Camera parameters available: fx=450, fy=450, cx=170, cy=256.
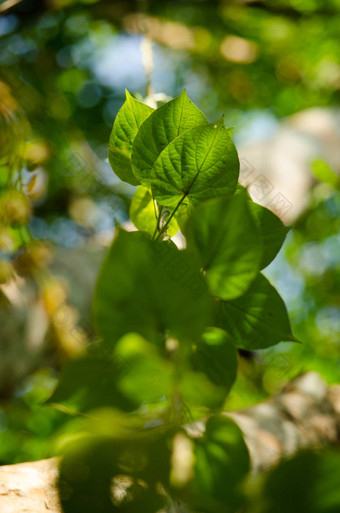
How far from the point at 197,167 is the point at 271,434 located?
437mm

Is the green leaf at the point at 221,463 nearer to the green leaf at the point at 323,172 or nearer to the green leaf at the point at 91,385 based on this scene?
the green leaf at the point at 91,385

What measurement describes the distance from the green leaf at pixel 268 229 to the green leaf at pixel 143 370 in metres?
0.11

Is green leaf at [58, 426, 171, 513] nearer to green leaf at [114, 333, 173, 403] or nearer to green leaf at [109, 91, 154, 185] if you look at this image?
green leaf at [114, 333, 173, 403]

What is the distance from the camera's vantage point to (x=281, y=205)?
3.27 feet

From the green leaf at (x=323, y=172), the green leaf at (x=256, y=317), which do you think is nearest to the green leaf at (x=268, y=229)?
the green leaf at (x=256, y=317)

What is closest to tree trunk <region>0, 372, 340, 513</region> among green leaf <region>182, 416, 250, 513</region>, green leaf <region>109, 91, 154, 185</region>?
green leaf <region>182, 416, 250, 513</region>

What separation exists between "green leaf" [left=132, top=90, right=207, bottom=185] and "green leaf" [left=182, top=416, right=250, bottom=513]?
15 cm

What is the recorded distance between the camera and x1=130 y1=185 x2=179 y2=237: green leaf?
288mm

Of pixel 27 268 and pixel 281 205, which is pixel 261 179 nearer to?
pixel 281 205

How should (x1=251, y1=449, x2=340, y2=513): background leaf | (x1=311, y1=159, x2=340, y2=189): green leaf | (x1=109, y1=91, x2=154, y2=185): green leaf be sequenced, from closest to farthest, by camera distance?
(x1=251, y1=449, x2=340, y2=513): background leaf → (x1=109, y1=91, x2=154, y2=185): green leaf → (x1=311, y1=159, x2=340, y2=189): green leaf

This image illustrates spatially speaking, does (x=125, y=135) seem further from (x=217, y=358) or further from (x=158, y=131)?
(x=217, y=358)

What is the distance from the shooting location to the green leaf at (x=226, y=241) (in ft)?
0.70

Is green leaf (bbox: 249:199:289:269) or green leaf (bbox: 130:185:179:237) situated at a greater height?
green leaf (bbox: 130:185:179:237)

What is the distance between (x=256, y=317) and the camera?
266 millimetres
